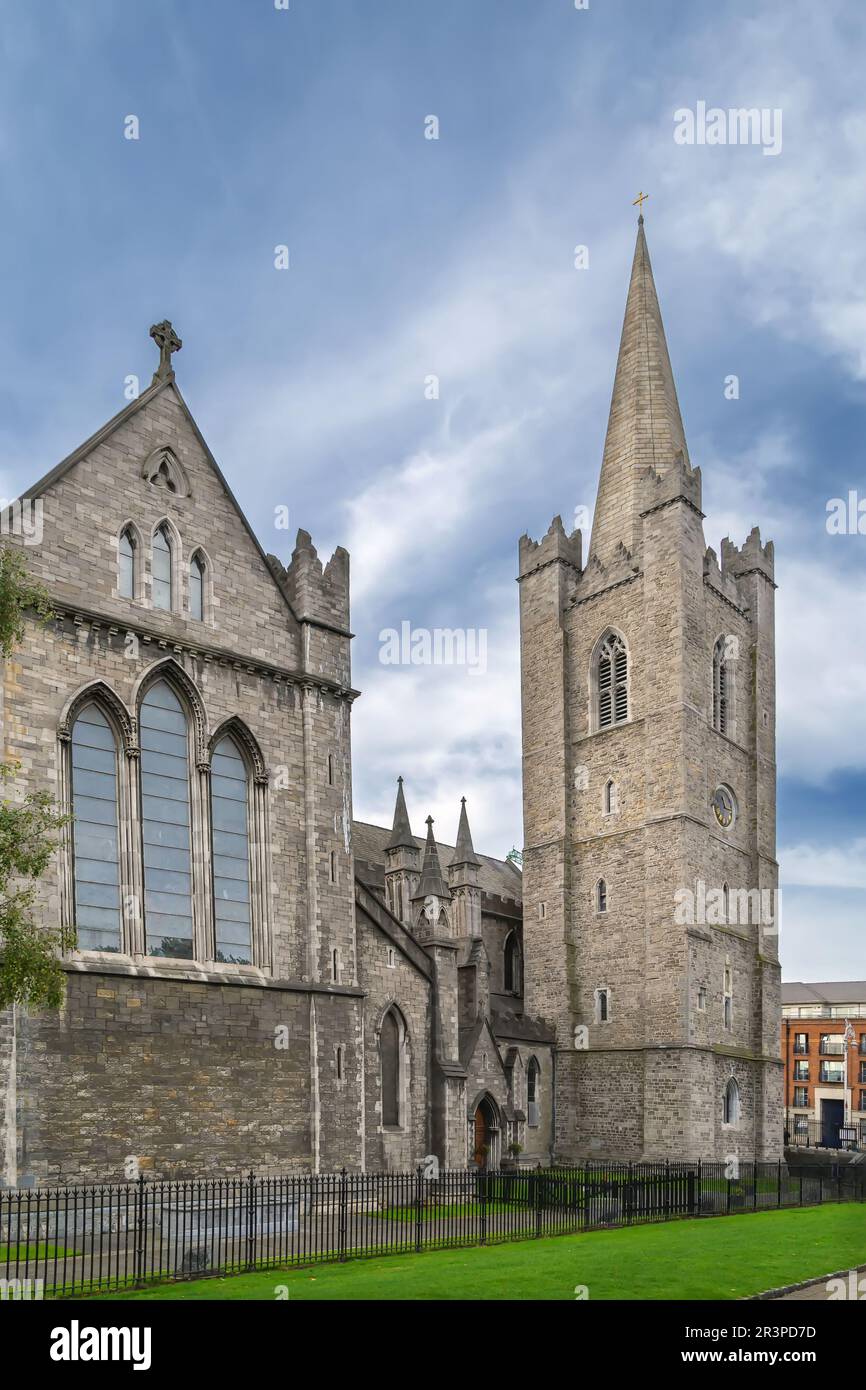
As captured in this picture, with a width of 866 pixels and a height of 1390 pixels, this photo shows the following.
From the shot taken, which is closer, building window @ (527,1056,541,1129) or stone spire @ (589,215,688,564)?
building window @ (527,1056,541,1129)

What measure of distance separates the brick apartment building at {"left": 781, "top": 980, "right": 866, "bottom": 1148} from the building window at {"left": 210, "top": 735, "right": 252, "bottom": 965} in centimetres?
6162

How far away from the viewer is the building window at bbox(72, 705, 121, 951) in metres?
22.8

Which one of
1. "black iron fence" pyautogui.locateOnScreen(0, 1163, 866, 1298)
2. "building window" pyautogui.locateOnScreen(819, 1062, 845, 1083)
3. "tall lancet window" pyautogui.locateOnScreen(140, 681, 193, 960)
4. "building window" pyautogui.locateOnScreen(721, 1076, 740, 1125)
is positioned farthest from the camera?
"building window" pyautogui.locateOnScreen(819, 1062, 845, 1083)

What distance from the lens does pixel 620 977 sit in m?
43.2

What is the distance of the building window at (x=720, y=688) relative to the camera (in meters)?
46.6

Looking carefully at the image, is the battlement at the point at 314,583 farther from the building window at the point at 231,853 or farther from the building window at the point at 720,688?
the building window at the point at 720,688

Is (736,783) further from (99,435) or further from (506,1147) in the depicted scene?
(99,435)

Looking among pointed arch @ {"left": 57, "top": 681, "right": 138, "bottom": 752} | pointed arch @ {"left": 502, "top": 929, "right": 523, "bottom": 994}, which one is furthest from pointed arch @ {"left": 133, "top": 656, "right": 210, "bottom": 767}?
pointed arch @ {"left": 502, "top": 929, "right": 523, "bottom": 994}

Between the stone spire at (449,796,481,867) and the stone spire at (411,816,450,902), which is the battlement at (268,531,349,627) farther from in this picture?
the stone spire at (449,796,481,867)

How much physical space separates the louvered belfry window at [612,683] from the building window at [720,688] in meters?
3.58

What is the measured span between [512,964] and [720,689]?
46.1 ft

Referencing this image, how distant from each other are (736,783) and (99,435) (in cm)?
2985

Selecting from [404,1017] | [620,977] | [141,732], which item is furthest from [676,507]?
[141,732]
